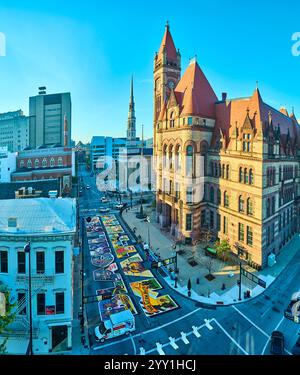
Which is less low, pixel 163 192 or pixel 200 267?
pixel 163 192

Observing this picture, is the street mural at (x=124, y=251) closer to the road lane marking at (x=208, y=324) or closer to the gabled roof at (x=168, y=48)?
the road lane marking at (x=208, y=324)

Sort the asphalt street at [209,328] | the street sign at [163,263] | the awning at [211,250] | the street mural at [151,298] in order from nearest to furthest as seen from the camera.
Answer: the asphalt street at [209,328] < the street mural at [151,298] < the street sign at [163,263] < the awning at [211,250]

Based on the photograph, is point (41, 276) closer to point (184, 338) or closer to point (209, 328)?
point (184, 338)

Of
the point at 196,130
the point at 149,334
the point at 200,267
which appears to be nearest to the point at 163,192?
the point at 196,130

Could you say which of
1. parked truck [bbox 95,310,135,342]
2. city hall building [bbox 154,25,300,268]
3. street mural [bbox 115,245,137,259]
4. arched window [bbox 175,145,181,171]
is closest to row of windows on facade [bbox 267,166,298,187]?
city hall building [bbox 154,25,300,268]

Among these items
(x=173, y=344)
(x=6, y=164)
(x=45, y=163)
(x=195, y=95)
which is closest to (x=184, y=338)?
(x=173, y=344)

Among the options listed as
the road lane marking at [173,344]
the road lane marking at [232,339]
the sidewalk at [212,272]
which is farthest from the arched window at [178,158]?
the road lane marking at [173,344]
